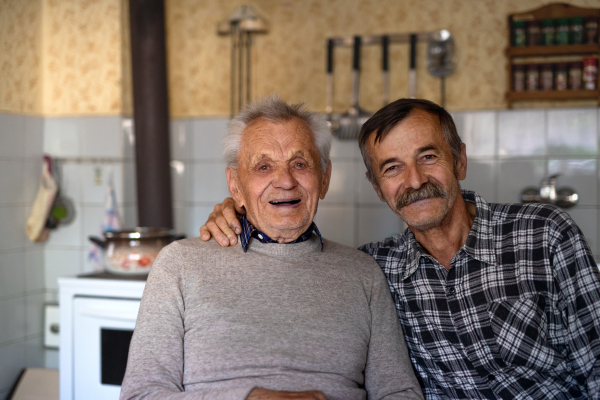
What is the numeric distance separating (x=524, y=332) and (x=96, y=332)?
4.21 ft

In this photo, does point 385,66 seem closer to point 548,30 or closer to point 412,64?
point 412,64

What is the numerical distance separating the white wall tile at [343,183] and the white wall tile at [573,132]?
89 centimetres

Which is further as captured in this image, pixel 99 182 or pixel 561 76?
pixel 99 182

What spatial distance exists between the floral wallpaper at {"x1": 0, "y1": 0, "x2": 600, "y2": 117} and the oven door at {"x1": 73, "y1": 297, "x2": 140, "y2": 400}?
1.14 m

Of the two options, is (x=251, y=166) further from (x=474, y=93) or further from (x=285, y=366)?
(x=474, y=93)

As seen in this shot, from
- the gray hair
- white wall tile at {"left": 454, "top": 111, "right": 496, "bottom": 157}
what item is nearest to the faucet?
white wall tile at {"left": 454, "top": 111, "right": 496, "bottom": 157}

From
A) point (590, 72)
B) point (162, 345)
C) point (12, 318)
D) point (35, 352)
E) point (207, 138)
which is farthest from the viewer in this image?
point (207, 138)

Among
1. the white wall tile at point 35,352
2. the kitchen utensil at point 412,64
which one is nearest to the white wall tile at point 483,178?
the kitchen utensil at point 412,64

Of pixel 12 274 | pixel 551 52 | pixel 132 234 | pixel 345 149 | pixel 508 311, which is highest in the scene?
pixel 551 52

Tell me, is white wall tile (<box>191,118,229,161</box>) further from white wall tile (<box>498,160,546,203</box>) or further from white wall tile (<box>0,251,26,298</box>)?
white wall tile (<box>498,160,546,203</box>)

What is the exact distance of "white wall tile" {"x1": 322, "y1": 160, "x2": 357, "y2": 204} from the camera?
8.59 ft

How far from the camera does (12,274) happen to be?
2.47 m

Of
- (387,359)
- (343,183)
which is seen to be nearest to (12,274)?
(343,183)

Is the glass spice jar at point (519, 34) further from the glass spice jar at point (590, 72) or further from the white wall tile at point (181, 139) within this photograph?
the white wall tile at point (181, 139)
